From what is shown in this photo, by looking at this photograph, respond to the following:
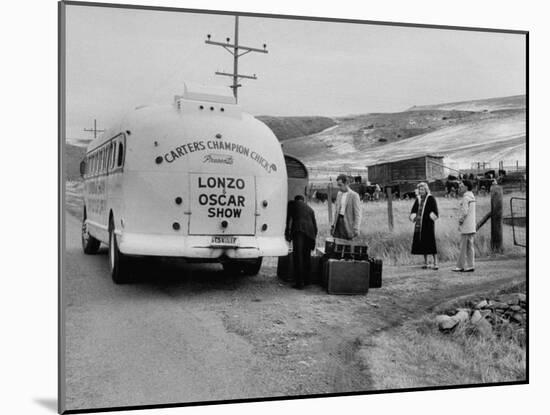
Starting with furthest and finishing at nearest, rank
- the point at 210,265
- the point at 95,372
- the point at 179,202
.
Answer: the point at 210,265 < the point at 179,202 < the point at 95,372

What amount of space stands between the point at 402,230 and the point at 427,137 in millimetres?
1099

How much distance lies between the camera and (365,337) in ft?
23.7

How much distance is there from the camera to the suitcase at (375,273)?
7.62 meters

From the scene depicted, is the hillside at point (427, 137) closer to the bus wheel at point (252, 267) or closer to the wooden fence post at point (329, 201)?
the wooden fence post at point (329, 201)

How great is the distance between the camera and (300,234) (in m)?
7.60

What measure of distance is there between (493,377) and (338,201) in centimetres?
267

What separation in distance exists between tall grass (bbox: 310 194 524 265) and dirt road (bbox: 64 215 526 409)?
24 centimetres

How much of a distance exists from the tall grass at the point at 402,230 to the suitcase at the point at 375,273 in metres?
0.08

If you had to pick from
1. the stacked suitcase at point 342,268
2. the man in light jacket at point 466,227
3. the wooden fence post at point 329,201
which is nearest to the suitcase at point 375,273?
the stacked suitcase at point 342,268

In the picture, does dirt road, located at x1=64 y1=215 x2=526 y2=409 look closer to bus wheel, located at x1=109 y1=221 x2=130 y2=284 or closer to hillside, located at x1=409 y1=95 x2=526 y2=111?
bus wheel, located at x1=109 y1=221 x2=130 y2=284

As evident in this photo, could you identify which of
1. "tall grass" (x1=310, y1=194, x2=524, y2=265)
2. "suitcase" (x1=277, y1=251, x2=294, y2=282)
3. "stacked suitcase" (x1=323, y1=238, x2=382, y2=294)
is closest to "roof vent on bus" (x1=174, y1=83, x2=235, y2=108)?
"tall grass" (x1=310, y1=194, x2=524, y2=265)

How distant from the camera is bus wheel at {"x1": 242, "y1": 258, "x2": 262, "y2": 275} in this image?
25.1 feet

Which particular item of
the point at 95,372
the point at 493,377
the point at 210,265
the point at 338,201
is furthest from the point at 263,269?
the point at 493,377

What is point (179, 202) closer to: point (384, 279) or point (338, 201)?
point (338, 201)
